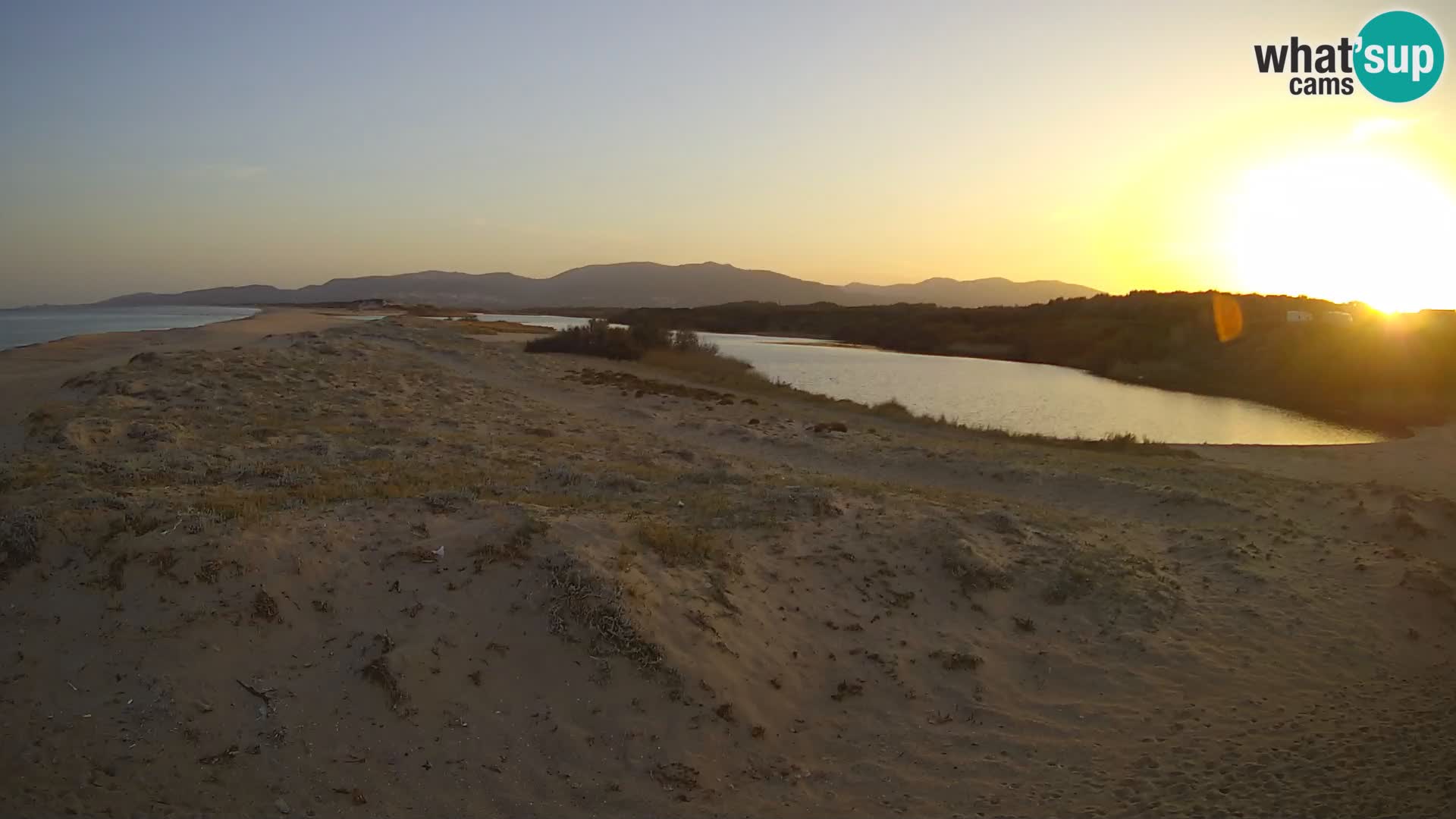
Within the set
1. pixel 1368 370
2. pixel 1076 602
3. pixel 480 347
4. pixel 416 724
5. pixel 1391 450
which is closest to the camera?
pixel 416 724

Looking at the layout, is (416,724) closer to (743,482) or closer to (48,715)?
(48,715)

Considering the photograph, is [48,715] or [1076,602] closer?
[48,715]

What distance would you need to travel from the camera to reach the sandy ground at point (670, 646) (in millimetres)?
4648

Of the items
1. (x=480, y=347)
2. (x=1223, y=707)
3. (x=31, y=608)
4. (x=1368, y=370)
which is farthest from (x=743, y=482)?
(x=1368, y=370)

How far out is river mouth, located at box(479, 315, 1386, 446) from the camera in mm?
23422

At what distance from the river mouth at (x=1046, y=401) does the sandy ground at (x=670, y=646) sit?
44.9 ft

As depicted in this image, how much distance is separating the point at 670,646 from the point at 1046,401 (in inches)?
1075

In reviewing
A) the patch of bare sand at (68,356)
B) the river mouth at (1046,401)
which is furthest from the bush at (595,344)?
the patch of bare sand at (68,356)

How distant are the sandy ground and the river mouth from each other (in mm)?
13672

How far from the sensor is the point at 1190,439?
2225 centimetres

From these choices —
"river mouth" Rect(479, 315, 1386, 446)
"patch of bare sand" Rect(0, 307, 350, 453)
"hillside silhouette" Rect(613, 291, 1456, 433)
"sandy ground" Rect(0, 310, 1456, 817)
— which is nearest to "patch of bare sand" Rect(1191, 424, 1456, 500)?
"river mouth" Rect(479, 315, 1386, 446)

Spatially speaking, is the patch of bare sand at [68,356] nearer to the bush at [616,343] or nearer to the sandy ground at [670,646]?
the sandy ground at [670,646]

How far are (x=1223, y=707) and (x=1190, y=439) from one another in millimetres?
18763

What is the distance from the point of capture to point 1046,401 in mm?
29953
